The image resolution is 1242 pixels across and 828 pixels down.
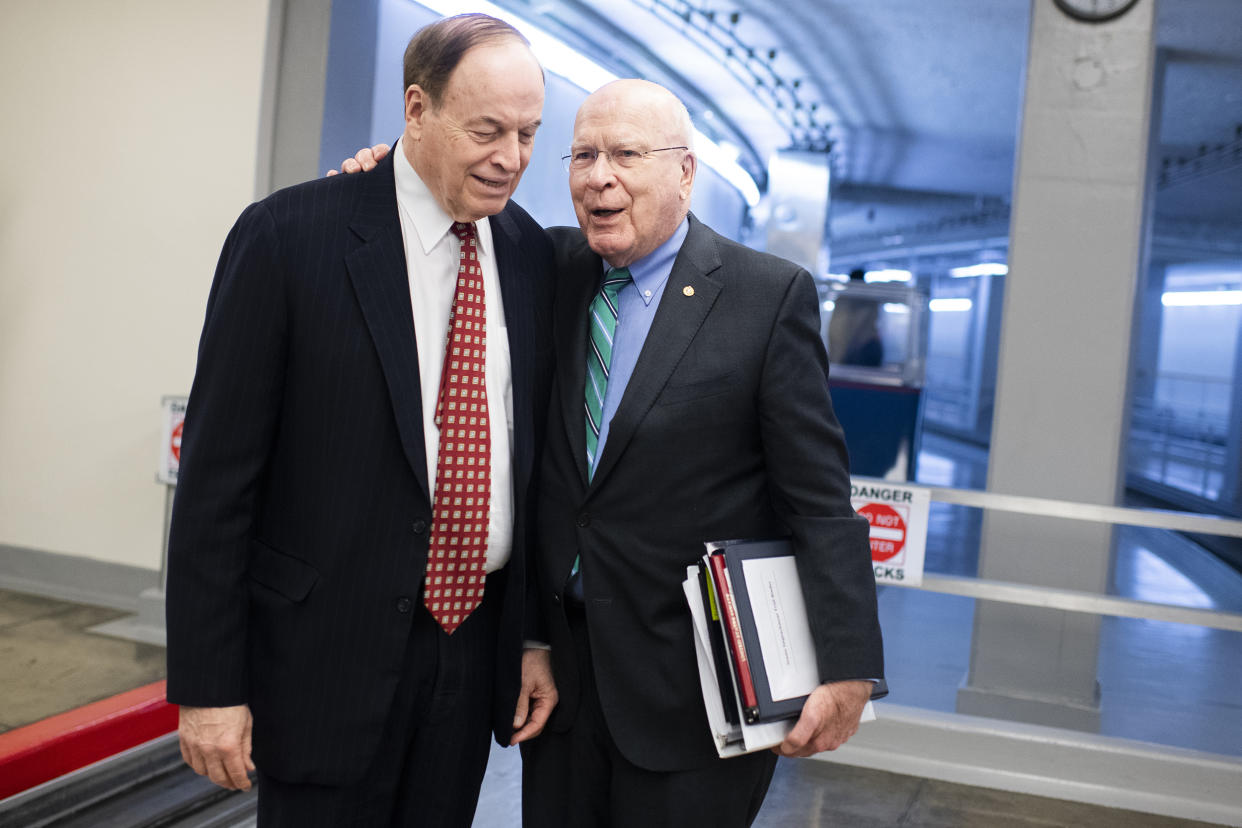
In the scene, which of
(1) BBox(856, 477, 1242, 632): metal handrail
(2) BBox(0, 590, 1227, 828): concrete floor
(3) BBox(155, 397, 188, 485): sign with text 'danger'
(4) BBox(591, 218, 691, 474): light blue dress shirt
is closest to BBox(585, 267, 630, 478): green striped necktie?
(4) BBox(591, 218, 691, 474): light blue dress shirt

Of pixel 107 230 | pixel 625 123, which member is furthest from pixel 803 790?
pixel 107 230

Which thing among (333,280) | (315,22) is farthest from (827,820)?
(315,22)

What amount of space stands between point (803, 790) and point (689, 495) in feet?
7.26

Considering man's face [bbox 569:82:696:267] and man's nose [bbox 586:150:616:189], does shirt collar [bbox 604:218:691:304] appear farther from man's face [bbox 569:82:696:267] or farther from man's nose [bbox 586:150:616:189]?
man's nose [bbox 586:150:616:189]

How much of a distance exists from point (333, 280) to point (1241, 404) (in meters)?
13.3

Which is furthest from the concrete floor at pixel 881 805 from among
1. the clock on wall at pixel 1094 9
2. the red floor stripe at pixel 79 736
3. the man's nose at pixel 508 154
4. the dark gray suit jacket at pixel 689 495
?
the clock on wall at pixel 1094 9

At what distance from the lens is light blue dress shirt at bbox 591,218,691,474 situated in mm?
1621

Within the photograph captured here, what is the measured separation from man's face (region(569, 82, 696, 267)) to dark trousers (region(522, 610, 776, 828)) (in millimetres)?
624

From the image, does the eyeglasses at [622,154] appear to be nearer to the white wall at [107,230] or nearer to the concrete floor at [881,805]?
the concrete floor at [881,805]

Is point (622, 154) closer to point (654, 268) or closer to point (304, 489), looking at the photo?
point (654, 268)

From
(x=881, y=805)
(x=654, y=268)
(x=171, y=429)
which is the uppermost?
(x=654, y=268)

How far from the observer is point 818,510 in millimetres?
1576

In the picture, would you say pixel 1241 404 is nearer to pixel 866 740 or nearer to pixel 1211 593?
pixel 1211 593

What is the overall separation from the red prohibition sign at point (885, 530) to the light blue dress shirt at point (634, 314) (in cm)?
224
